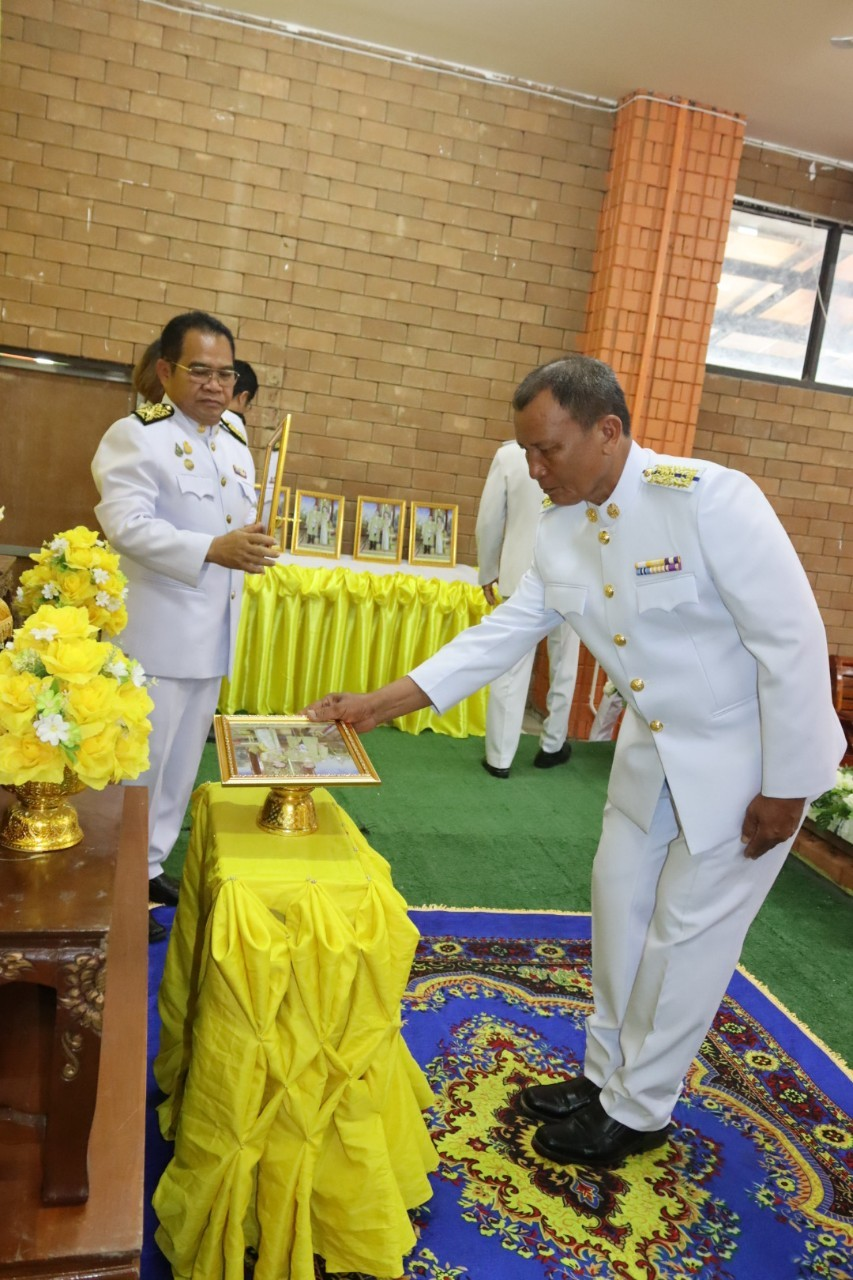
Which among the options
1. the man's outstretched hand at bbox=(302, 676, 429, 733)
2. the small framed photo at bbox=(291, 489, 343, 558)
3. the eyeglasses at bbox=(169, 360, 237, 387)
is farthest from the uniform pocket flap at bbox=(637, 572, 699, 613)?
the small framed photo at bbox=(291, 489, 343, 558)

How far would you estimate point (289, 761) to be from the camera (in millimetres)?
1932

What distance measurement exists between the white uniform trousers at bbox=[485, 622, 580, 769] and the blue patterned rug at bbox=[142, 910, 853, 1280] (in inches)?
70.6

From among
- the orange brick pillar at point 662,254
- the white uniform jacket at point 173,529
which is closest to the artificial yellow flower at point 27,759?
the white uniform jacket at point 173,529

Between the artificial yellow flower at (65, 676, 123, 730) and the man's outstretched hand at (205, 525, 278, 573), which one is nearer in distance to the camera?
the artificial yellow flower at (65, 676, 123, 730)

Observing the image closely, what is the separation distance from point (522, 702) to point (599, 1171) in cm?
278

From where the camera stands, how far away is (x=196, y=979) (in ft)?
6.40

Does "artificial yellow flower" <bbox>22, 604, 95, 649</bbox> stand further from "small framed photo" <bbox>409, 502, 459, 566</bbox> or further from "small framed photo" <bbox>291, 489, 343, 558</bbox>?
"small framed photo" <bbox>409, 502, 459, 566</bbox>

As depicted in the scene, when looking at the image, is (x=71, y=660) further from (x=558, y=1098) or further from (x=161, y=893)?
(x=161, y=893)

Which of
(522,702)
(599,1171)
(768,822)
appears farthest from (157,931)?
(522,702)

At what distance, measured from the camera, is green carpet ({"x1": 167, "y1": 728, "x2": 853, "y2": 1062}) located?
3250 mm

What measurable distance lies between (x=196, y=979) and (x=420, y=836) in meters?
2.03

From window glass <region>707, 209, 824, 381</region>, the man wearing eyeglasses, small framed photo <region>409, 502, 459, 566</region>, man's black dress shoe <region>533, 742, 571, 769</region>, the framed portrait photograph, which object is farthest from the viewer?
window glass <region>707, 209, 824, 381</region>

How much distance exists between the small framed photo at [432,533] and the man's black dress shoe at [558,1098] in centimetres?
401

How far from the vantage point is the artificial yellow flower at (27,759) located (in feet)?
4.01
